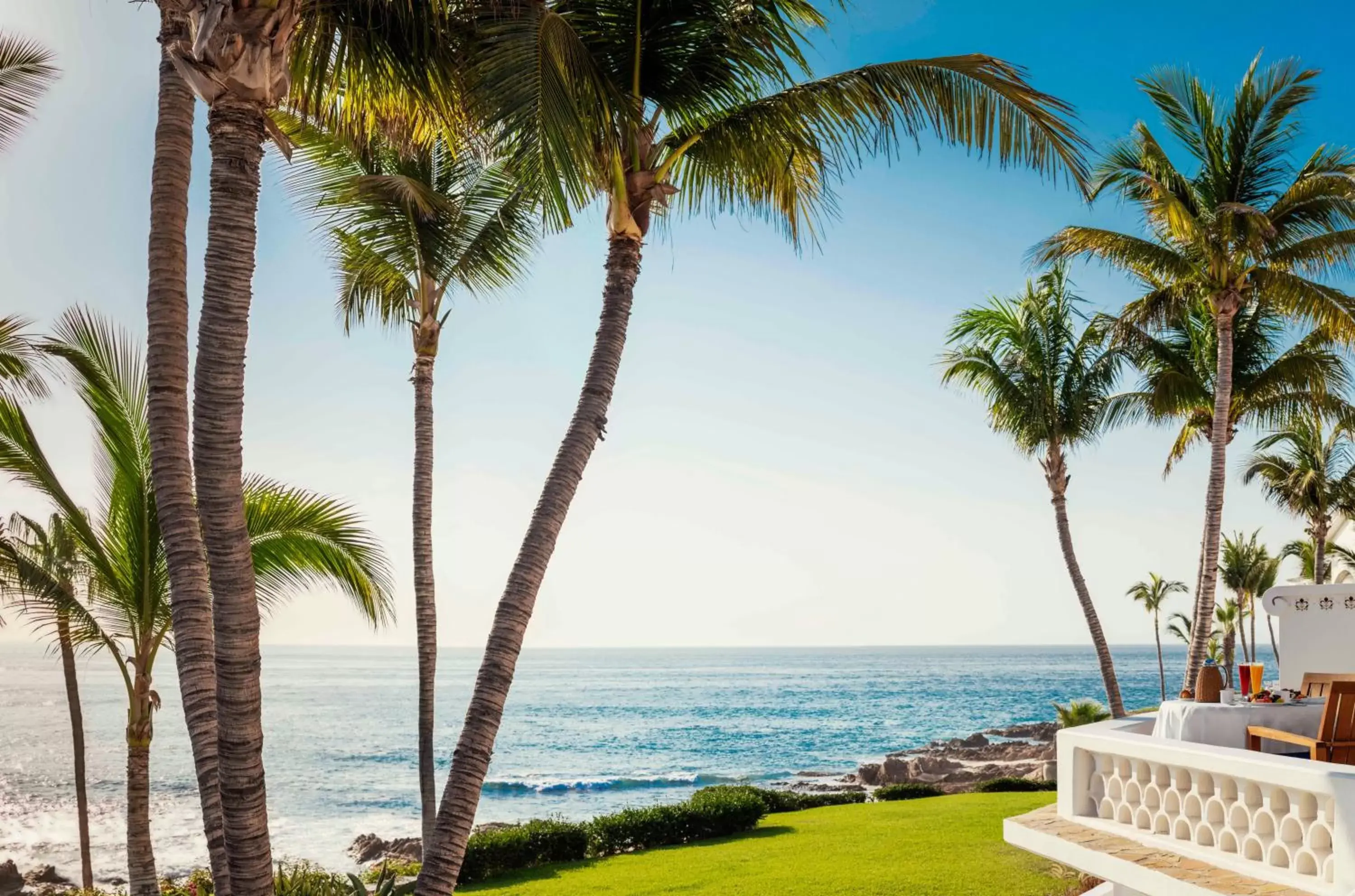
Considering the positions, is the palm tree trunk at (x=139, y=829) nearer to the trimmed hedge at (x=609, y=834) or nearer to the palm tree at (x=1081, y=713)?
the trimmed hedge at (x=609, y=834)

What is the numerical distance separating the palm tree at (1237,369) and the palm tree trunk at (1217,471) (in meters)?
1.53

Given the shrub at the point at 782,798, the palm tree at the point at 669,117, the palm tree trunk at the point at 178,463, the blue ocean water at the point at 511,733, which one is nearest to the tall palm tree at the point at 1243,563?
the blue ocean water at the point at 511,733

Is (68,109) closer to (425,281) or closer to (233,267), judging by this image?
(425,281)

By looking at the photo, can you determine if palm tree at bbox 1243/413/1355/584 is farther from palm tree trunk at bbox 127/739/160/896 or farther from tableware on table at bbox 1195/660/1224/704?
palm tree trunk at bbox 127/739/160/896

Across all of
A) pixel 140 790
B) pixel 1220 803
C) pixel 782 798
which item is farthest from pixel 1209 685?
pixel 782 798

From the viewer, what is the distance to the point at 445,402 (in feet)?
Answer: 135

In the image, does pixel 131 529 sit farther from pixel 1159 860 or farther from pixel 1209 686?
pixel 1209 686

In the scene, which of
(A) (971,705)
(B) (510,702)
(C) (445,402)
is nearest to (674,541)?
(B) (510,702)

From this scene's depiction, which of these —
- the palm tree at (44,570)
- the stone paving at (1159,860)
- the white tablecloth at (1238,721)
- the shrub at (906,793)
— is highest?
the palm tree at (44,570)

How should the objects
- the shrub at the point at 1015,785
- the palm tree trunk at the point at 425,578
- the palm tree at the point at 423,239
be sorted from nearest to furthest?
the palm tree trunk at the point at 425,578
the palm tree at the point at 423,239
the shrub at the point at 1015,785

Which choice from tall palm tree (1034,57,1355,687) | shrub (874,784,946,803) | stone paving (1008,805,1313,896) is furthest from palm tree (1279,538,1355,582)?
stone paving (1008,805,1313,896)

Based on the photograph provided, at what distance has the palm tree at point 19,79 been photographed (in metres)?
8.62

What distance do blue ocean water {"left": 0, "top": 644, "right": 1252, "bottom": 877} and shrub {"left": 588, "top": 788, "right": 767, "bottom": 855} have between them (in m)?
8.69

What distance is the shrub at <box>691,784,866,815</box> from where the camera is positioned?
17.7 meters
